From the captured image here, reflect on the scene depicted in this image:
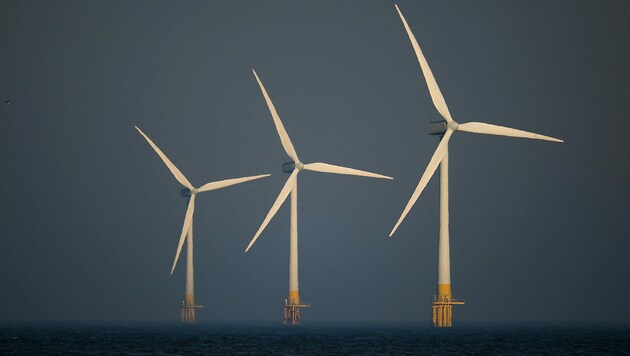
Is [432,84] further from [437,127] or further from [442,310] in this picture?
[442,310]

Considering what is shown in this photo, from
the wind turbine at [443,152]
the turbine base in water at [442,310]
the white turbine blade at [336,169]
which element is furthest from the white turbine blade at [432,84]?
the turbine base in water at [442,310]

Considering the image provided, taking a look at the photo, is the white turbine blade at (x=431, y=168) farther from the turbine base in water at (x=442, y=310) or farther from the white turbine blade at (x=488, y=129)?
the turbine base in water at (x=442, y=310)

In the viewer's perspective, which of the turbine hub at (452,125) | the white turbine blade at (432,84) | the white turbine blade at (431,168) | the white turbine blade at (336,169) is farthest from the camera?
the white turbine blade at (336,169)

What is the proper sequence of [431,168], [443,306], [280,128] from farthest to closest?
[280,128] → [443,306] → [431,168]

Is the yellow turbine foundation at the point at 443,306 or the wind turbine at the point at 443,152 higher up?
the wind turbine at the point at 443,152

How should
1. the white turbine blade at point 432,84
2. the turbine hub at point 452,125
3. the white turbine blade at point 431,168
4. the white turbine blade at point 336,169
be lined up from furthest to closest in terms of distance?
the white turbine blade at point 336,169 → the turbine hub at point 452,125 → the white turbine blade at point 432,84 → the white turbine blade at point 431,168

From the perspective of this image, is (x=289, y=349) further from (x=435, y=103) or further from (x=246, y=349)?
(x=435, y=103)

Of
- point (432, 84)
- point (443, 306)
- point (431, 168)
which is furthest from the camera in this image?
point (443, 306)

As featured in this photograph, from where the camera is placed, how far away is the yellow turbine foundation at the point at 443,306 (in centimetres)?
16950

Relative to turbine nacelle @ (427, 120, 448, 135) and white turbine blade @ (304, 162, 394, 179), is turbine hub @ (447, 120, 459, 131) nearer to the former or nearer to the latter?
turbine nacelle @ (427, 120, 448, 135)

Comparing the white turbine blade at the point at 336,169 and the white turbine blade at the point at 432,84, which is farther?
the white turbine blade at the point at 336,169

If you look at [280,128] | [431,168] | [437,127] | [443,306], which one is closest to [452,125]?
[437,127]

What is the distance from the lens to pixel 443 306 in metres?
172

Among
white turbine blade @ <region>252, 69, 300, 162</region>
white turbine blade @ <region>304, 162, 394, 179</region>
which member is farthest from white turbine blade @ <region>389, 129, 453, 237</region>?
white turbine blade @ <region>252, 69, 300, 162</region>
